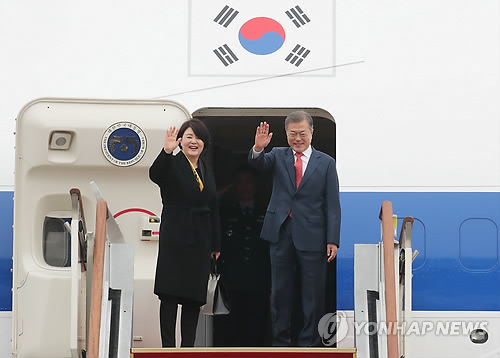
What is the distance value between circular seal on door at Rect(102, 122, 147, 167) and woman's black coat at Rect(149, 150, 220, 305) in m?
0.36

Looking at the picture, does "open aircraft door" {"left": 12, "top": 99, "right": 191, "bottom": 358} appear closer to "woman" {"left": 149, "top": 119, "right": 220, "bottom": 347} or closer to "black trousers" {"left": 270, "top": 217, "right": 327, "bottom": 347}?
"woman" {"left": 149, "top": 119, "right": 220, "bottom": 347}

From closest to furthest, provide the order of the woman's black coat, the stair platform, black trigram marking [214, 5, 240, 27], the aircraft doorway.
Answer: the stair platform
the woman's black coat
black trigram marking [214, 5, 240, 27]
the aircraft doorway

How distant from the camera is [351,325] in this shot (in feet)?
20.3

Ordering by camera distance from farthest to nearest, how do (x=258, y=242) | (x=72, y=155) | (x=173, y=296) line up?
(x=258, y=242) < (x=72, y=155) < (x=173, y=296)

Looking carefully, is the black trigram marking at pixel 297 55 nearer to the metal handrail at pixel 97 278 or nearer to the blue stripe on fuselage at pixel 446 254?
the blue stripe on fuselage at pixel 446 254

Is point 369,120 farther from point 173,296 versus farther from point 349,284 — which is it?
point 173,296

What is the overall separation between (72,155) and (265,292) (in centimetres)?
194

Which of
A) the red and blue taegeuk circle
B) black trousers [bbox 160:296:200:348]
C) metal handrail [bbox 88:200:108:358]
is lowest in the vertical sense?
black trousers [bbox 160:296:200:348]

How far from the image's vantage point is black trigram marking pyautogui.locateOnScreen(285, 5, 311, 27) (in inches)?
248

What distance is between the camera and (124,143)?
241 inches

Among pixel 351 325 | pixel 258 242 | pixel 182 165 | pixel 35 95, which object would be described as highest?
pixel 35 95

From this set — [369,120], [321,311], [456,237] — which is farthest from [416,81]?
[321,311]

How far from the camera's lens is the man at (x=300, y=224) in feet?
19.8

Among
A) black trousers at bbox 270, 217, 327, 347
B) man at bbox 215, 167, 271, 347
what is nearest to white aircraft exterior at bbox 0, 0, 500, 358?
black trousers at bbox 270, 217, 327, 347
